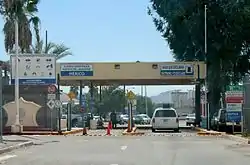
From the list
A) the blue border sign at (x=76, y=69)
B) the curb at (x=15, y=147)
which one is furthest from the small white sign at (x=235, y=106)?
the blue border sign at (x=76, y=69)

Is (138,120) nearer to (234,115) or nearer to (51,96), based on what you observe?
(51,96)

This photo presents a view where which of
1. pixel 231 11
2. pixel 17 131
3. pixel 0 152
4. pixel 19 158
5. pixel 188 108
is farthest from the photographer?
pixel 188 108

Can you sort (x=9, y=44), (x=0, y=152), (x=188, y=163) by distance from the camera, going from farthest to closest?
(x=9, y=44) → (x=0, y=152) → (x=188, y=163)

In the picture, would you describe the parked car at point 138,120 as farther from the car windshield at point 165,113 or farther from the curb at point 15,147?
the curb at point 15,147

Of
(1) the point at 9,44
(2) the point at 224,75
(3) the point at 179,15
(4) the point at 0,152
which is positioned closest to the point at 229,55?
(2) the point at 224,75

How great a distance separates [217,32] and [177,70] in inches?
193

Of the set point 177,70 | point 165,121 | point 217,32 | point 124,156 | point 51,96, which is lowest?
point 124,156

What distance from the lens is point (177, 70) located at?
2056 inches

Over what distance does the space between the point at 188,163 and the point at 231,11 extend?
Result: 114ft

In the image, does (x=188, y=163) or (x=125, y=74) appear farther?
(x=125, y=74)

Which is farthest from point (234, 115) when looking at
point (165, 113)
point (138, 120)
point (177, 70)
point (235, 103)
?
point (138, 120)

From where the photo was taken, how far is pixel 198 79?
5119 centimetres

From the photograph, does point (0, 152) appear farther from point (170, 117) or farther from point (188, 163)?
point (170, 117)

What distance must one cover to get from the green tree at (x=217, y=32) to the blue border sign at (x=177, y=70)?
1812 millimetres
